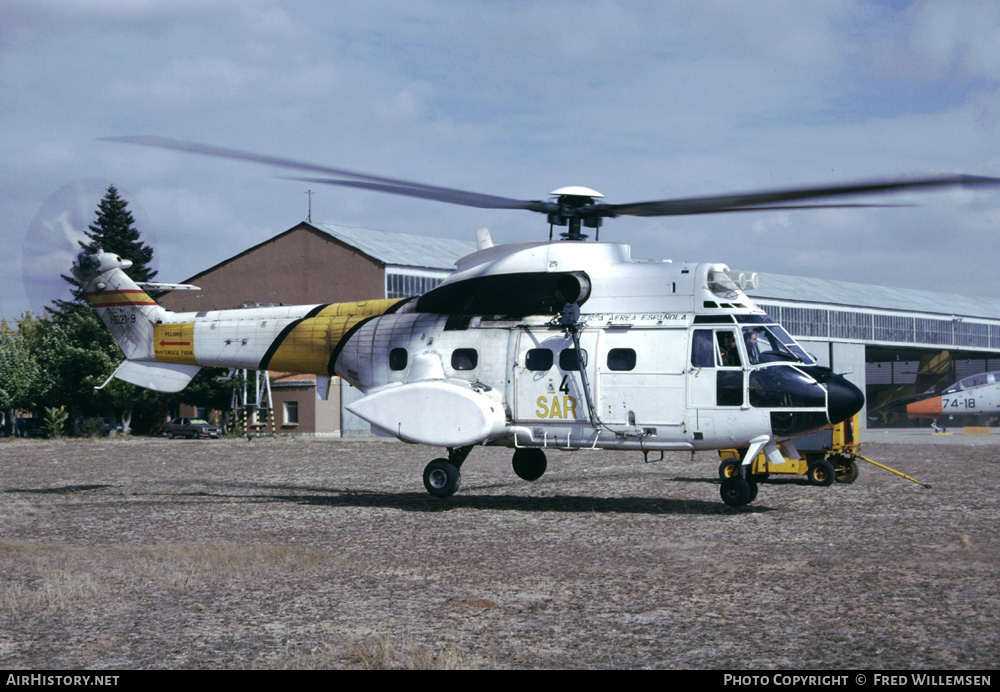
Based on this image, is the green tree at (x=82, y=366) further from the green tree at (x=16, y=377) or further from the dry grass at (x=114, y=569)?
the dry grass at (x=114, y=569)

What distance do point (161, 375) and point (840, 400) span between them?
13.2 metres

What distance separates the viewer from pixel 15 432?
58.0m

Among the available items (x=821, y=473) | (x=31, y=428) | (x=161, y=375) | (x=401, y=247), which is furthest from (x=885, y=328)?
(x=161, y=375)

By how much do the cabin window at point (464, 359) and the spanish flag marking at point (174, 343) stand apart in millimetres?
6108

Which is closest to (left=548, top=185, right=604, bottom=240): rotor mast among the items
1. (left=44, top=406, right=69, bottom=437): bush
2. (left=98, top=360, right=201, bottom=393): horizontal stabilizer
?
(left=98, top=360, right=201, bottom=393): horizontal stabilizer

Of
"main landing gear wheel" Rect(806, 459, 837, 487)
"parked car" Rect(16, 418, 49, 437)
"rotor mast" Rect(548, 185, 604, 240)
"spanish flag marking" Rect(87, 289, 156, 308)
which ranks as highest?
"rotor mast" Rect(548, 185, 604, 240)

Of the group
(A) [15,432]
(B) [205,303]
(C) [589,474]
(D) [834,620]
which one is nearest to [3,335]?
(A) [15,432]

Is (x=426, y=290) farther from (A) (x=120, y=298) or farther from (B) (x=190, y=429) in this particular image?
(A) (x=120, y=298)

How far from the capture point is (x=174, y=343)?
1947 centimetres

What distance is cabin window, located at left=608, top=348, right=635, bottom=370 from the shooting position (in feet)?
49.5

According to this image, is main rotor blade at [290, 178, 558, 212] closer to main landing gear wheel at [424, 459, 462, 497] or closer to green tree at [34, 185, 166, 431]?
main landing gear wheel at [424, 459, 462, 497]

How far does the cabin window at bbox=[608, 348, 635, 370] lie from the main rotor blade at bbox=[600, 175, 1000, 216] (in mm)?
2164

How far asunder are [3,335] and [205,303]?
12.4 m

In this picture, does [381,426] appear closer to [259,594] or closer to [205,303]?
[259,594]
